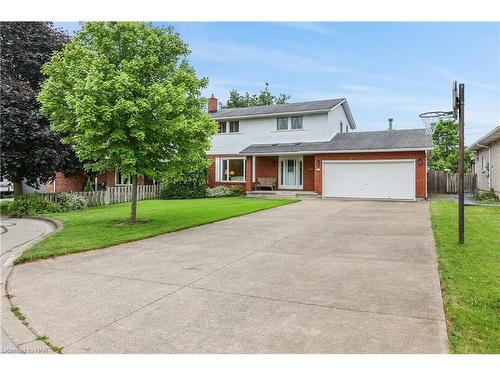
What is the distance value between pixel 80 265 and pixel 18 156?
12.0m

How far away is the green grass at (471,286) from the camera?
3.58 meters

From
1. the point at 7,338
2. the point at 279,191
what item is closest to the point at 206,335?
the point at 7,338

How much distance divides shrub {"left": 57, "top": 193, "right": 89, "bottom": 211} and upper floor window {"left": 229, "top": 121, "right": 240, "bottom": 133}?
38.5ft

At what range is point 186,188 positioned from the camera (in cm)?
2400

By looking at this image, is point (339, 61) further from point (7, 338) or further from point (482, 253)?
point (7, 338)

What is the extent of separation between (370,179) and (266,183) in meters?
6.68

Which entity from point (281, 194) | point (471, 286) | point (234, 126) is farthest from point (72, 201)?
point (471, 286)

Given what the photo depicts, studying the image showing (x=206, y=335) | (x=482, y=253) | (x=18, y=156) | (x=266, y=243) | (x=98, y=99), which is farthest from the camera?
(x=18, y=156)

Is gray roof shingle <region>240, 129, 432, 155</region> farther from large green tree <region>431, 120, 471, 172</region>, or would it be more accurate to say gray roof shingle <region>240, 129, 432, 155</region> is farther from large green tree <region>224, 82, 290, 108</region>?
large green tree <region>224, 82, 290, 108</region>

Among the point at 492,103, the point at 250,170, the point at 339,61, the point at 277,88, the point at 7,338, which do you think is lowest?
the point at 7,338

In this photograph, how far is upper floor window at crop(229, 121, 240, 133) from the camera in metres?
26.8

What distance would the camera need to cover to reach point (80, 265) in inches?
267

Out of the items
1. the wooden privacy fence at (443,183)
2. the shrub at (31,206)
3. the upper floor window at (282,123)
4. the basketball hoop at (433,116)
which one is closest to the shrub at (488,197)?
the basketball hoop at (433,116)

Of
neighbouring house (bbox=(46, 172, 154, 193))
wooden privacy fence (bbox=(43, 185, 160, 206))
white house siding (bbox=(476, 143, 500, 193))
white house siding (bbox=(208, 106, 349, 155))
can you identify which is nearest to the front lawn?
wooden privacy fence (bbox=(43, 185, 160, 206))
